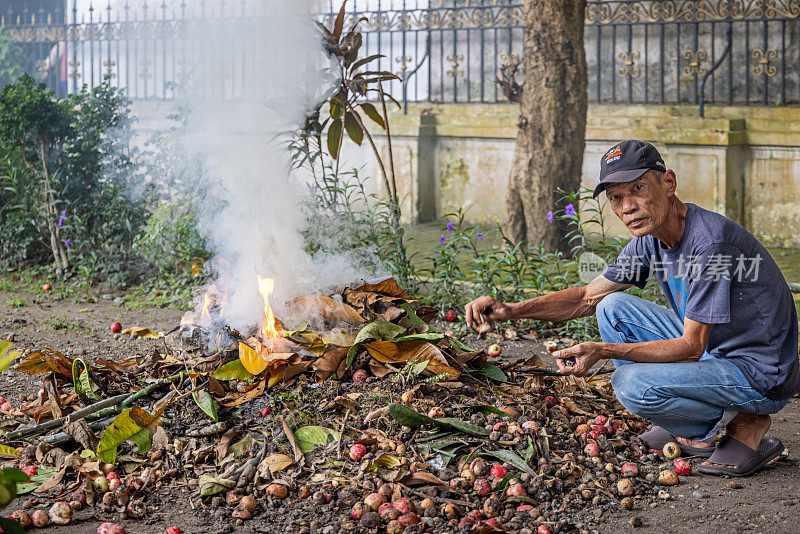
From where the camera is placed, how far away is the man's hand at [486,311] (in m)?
3.89

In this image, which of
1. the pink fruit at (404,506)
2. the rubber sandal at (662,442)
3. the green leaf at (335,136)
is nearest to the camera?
the pink fruit at (404,506)

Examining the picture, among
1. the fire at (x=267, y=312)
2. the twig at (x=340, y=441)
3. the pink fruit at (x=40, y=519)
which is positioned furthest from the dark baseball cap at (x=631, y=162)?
the pink fruit at (x=40, y=519)

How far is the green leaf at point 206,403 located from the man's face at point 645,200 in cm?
195

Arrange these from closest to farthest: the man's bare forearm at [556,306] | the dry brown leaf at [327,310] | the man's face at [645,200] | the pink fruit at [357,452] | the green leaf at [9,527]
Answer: the green leaf at [9,527], the man's face at [645,200], the pink fruit at [357,452], the man's bare forearm at [556,306], the dry brown leaf at [327,310]

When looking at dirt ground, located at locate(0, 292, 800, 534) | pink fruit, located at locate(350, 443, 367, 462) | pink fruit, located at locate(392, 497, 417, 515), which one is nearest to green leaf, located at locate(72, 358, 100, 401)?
dirt ground, located at locate(0, 292, 800, 534)

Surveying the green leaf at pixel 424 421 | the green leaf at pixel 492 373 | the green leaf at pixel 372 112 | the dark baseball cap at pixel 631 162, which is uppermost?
the green leaf at pixel 372 112

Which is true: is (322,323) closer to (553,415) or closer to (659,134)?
(553,415)

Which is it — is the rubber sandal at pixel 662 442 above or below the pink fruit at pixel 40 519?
above

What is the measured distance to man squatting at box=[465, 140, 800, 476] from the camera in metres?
3.39

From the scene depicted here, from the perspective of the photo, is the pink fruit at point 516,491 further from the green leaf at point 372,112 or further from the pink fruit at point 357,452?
the green leaf at point 372,112

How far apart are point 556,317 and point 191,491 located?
183cm

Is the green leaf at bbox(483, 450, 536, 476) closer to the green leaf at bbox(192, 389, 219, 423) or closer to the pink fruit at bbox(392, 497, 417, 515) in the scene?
the pink fruit at bbox(392, 497, 417, 515)

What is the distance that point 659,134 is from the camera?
8.95 m

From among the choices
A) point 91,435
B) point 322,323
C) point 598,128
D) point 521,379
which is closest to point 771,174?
point 598,128
